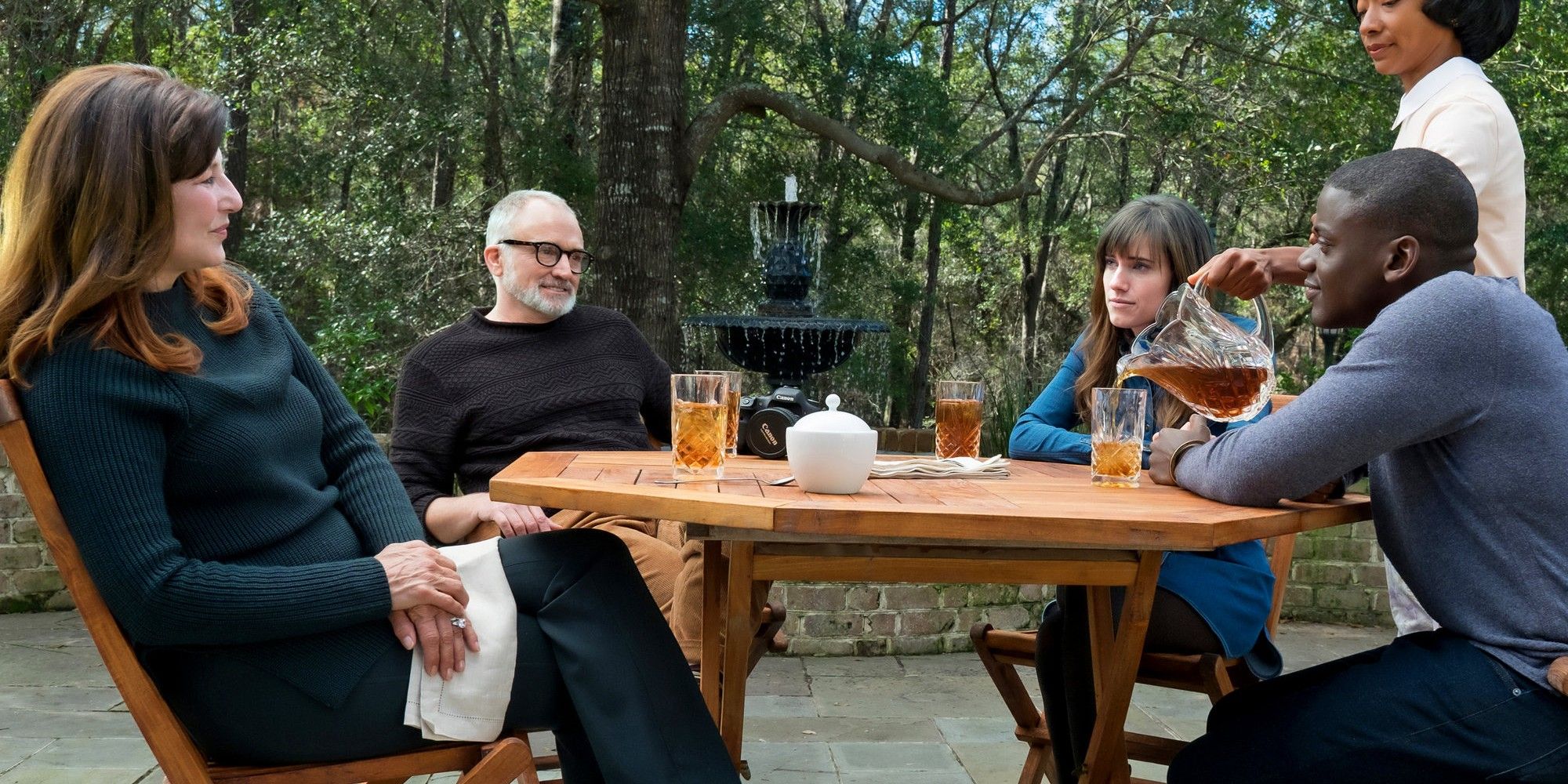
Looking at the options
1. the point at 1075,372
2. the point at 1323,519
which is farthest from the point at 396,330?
the point at 1323,519

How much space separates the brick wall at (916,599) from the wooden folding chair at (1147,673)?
5.41 feet

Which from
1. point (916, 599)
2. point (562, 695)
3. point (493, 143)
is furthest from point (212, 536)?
point (493, 143)

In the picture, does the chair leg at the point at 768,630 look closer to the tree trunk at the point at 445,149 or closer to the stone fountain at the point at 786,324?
the stone fountain at the point at 786,324

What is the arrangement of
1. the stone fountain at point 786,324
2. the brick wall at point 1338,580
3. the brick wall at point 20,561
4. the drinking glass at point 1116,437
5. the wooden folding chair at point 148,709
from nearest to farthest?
the wooden folding chair at point 148,709 → the drinking glass at point 1116,437 → the brick wall at point 20,561 → the brick wall at point 1338,580 → the stone fountain at point 786,324

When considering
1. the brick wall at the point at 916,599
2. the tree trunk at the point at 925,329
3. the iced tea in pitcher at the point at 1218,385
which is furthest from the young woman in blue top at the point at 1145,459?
the tree trunk at the point at 925,329

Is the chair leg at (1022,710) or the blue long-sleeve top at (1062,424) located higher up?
the blue long-sleeve top at (1062,424)

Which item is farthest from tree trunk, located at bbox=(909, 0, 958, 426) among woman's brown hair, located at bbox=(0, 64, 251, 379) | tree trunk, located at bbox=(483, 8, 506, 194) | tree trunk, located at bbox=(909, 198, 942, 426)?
woman's brown hair, located at bbox=(0, 64, 251, 379)

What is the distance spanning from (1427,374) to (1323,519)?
291 mm

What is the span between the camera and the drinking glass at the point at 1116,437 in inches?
77.6

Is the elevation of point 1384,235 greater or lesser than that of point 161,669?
greater

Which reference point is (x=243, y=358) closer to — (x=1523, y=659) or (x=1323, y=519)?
(x=1323, y=519)

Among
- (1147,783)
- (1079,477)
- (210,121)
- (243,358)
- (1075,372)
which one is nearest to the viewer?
(210,121)

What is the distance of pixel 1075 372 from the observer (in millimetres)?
2758

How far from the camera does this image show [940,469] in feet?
6.89
